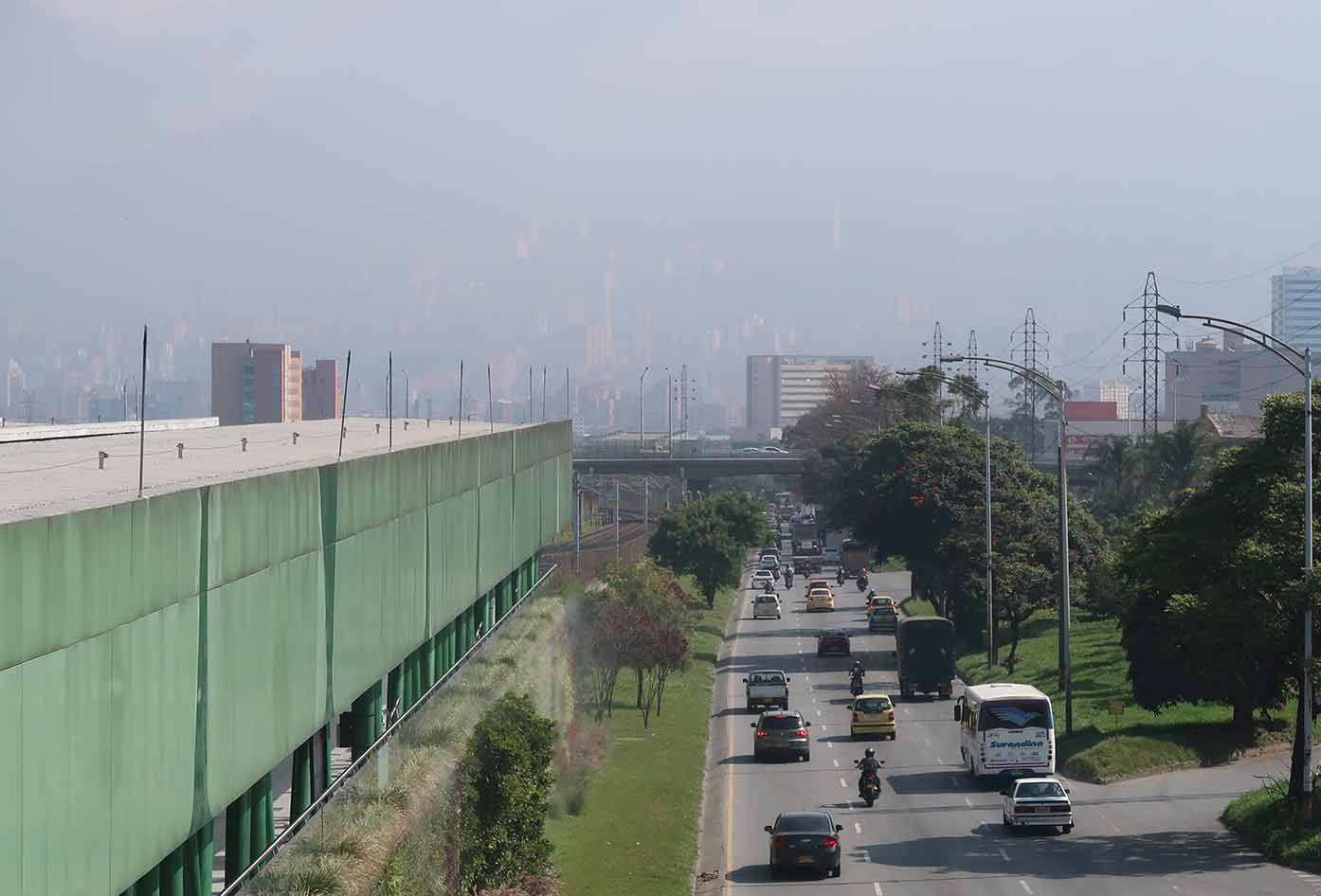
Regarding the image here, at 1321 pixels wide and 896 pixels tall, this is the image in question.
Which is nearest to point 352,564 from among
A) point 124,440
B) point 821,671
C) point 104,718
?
point 124,440

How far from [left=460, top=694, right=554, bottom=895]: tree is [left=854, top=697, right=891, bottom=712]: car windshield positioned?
24098 millimetres

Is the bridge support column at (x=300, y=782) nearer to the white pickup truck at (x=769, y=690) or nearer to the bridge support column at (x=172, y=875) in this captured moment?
the bridge support column at (x=172, y=875)

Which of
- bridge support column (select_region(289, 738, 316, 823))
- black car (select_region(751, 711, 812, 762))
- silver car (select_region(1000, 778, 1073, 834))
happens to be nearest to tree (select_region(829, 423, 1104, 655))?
black car (select_region(751, 711, 812, 762))

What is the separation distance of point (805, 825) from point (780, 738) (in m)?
15.7

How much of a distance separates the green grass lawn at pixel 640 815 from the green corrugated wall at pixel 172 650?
284 inches

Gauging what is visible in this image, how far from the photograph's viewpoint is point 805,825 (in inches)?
1340

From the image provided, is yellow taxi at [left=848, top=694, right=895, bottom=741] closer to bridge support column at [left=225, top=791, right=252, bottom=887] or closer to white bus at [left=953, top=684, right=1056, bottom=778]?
white bus at [left=953, top=684, right=1056, bottom=778]

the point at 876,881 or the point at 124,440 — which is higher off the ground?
the point at 124,440

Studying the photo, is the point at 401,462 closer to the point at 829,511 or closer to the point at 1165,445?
the point at 829,511

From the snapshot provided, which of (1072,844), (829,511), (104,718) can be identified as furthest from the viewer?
(829,511)

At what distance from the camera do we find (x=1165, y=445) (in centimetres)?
9769

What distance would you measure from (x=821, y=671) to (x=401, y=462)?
157 feet

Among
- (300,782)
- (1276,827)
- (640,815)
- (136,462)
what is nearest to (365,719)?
(300,782)

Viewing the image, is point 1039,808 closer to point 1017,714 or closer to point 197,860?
point 1017,714
